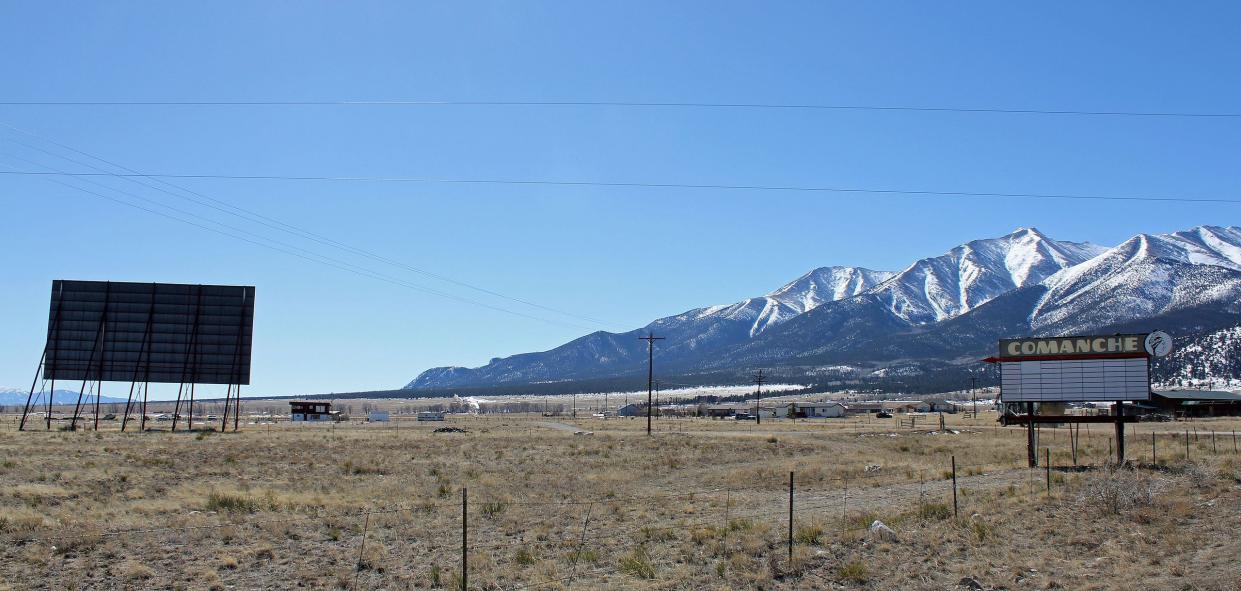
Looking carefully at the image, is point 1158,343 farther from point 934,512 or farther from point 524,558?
point 524,558

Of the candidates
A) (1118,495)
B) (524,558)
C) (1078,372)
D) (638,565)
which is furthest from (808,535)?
(1078,372)

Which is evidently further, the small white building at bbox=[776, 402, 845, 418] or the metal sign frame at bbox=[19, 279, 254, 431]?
the small white building at bbox=[776, 402, 845, 418]

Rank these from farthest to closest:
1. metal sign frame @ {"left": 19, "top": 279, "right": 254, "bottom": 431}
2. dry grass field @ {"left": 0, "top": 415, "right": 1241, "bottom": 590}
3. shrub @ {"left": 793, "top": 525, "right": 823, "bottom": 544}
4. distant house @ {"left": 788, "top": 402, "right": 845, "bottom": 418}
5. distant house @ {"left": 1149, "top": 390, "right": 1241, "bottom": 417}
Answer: distant house @ {"left": 788, "top": 402, "right": 845, "bottom": 418}
distant house @ {"left": 1149, "top": 390, "right": 1241, "bottom": 417}
metal sign frame @ {"left": 19, "top": 279, "right": 254, "bottom": 431}
shrub @ {"left": 793, "top": 525, "right": 823, "bottom": 544}
dry grass field @ {"left": 0, "top": 415, "right": 1241, "bottom": 590}

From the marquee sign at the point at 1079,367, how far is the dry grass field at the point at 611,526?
168 inches

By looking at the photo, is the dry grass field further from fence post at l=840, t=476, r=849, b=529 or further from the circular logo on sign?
the circular logo on sign

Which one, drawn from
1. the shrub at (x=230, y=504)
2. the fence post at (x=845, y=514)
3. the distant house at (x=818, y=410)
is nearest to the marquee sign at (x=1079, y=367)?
the fence post at (x=845, y=514)

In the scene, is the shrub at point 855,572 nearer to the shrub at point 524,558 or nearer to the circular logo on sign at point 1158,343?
the shrub at point 524,558

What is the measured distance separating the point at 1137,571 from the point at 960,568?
370 centimetres

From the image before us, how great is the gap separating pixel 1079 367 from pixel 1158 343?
12.0 feet

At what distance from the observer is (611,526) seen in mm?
28141

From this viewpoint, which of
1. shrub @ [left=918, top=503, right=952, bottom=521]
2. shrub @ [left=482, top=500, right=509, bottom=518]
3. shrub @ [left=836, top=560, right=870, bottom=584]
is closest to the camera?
shrub @ [left=836, top=560, right=870, bottom=584]

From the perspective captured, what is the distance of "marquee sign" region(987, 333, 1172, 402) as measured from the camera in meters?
44.5

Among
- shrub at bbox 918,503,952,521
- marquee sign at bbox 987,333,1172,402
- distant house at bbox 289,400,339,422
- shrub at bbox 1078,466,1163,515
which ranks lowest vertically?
distant house at bbox 289,400,339,422

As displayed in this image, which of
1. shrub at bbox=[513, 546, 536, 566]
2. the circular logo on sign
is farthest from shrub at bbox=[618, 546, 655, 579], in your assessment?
the circular logo on sign
